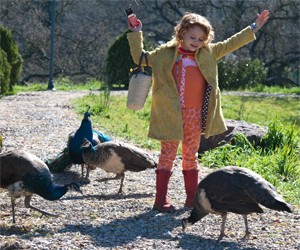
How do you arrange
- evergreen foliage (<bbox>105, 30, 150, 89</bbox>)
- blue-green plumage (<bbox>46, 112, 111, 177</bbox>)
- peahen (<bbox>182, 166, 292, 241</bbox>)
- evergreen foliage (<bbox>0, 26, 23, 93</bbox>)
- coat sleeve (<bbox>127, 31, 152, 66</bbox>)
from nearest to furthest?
peahen (<bbox>182, 166, 292, 241</bbox>) < coat sleeve (<bbox>127, 31, 152, 66</bbox>) < blue-green plumage (<bbox>46, 112, 111, 177</bbox>) < evergreen foliage (<bbox>0, 26, 23, 93</bbox>) < evergreen foliage (<bbox>105, 30, 150, 89</bbox>)

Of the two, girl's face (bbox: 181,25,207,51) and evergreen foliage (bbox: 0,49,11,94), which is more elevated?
girl's face (bbox: 181,25,207,51)

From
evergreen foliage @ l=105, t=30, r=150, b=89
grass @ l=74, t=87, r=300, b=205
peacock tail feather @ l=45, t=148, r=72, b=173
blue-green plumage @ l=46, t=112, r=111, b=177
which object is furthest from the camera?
evergreen foliage @ l=105, t=30, r=150, b=89

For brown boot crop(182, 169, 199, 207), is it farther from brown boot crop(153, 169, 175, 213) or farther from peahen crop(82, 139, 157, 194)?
peahen crop(82, 139, 157, 194)

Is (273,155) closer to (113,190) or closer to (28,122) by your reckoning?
(113,190)

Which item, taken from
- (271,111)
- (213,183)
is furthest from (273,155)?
(271,111)

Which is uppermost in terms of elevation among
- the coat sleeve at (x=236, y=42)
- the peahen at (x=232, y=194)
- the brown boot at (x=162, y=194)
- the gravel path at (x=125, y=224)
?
the coat sleeve at (x=236, y=42)

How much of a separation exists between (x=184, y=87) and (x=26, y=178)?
1.54 meters

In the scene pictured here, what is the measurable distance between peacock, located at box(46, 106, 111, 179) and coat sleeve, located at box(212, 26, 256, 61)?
1.80m

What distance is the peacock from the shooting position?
7.09 meters

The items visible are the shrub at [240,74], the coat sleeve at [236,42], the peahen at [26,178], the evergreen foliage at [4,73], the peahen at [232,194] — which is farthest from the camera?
the shrub at [240,74]

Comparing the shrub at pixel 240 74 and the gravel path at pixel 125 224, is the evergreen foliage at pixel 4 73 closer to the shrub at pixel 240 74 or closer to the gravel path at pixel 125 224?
the shrub at pixel 240 74

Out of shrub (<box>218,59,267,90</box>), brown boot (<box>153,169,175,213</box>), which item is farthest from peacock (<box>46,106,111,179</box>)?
shrub (<box>218,59,267,90</box>)

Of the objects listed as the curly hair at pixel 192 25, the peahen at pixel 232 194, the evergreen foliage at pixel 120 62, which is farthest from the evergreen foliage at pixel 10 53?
the peahen at pixel 232 194

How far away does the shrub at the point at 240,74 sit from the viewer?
20.7 m
